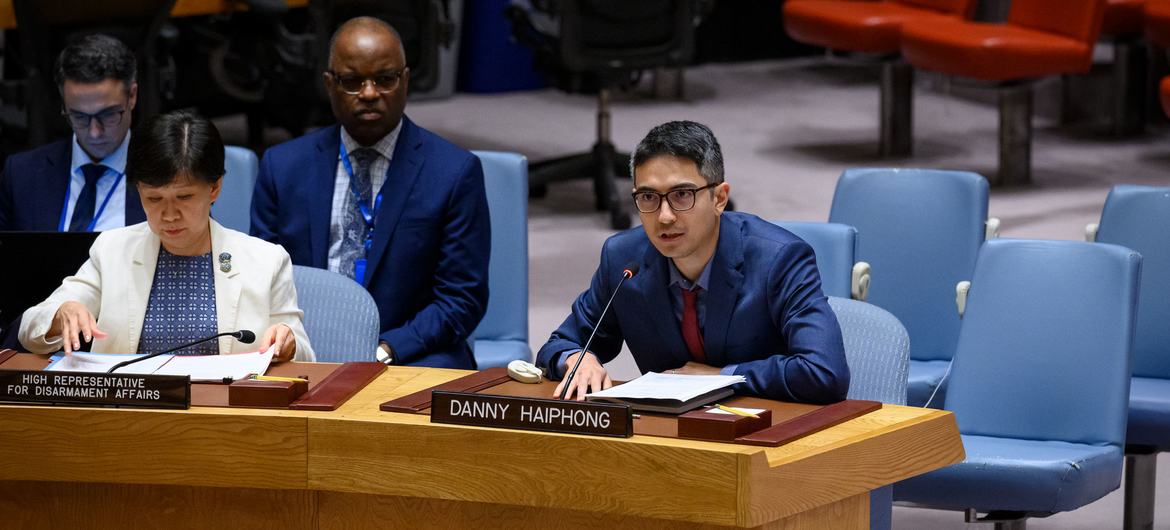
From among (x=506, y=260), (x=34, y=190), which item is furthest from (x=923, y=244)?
(x=34, y=190)

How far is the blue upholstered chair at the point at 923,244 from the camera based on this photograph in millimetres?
3986

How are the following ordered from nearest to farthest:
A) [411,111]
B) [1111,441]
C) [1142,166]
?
[1111,441] → [1142,166] → [411,111]

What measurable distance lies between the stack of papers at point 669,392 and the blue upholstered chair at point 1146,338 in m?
1.30

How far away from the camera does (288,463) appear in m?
2.43

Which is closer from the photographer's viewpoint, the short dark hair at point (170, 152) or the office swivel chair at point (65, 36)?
the short dark hair at point (170, 152)

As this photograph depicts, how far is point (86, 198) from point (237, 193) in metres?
0.56

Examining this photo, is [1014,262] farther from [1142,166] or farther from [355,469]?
[1142,166]

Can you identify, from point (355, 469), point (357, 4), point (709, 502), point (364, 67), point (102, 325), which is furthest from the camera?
point (357, 4)

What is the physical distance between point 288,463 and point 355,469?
0.10 m

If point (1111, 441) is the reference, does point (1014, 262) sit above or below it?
above

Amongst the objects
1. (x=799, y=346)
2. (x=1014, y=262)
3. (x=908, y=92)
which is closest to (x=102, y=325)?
(x=799, y=346)

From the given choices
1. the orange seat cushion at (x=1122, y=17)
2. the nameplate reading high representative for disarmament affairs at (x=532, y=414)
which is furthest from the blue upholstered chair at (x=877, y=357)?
the orange seat cushion at (x=1122, y=17)

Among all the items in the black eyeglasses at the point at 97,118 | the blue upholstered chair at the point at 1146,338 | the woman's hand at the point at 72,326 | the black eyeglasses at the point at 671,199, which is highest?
the black eyeglasses at the point at 97,118

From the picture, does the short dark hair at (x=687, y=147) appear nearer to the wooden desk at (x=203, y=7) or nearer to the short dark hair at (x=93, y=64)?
the short dark hair at (x=93, y=64)
